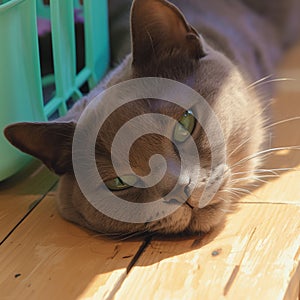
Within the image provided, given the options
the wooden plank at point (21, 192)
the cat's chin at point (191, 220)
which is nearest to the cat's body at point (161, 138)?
the cat's chin at point (191, 220)

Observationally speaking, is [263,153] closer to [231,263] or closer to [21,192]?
[231,263]

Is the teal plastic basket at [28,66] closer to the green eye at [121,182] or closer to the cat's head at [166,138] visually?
→ the cat's head at [166,138]

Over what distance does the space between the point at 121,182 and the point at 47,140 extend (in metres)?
0.19

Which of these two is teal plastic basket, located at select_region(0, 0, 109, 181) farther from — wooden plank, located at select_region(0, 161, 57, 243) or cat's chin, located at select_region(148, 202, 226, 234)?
cat's chin, located at select_region(148, 202, 226, 234)

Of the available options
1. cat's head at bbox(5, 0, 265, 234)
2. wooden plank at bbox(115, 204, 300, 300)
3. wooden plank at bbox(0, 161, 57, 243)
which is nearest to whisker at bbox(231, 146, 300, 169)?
cat's head at bbox(5, 0, 265, 234)

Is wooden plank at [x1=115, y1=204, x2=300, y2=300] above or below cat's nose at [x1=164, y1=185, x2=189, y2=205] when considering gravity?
below

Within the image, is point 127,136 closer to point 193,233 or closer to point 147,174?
point 147,174

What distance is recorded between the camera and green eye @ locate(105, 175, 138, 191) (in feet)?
4.42

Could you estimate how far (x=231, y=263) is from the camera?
4.12 ft

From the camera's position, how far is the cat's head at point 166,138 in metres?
1.32

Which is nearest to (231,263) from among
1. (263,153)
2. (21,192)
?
(263,153)

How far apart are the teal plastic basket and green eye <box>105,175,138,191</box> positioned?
34cm

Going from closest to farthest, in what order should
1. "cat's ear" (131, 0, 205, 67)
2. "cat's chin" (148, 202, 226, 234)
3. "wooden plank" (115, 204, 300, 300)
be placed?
"wooden plank" (115, 204, 300, 300) < "cat's chin" (148, 202, 226, 234) < "cat's ear" (131, 0, 205, 67)

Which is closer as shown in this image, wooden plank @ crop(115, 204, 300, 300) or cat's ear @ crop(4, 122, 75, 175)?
wooden plank @ crop(115, 204, 300, 300)
